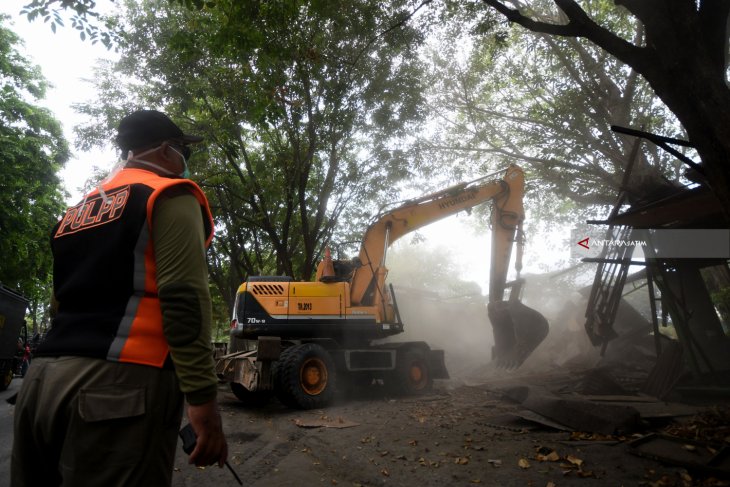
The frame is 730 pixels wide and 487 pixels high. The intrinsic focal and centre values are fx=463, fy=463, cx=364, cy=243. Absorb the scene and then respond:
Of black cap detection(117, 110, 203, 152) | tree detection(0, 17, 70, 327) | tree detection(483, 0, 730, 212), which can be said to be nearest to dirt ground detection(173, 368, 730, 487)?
tree detection(483, 0, 730, 212)

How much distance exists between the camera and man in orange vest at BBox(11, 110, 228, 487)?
1.53 meters

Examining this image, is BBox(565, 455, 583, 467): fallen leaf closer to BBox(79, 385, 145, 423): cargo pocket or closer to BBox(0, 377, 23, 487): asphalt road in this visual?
BBox(79, 385, 145, 423): cargo pocket

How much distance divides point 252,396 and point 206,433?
27.2ft

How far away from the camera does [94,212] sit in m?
1.84

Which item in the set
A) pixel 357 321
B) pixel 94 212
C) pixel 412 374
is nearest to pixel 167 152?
pixel 94 212

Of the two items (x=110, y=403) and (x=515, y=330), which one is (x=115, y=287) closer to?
(x=110, y=403)

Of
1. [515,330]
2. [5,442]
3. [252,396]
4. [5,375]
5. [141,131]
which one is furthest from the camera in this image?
[5,375]

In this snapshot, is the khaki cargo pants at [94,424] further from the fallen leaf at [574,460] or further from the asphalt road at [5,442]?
the fallen leaf at [574,460]

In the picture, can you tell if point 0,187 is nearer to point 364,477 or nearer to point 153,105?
point 153,105

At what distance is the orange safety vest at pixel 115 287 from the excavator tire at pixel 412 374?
9.39 metres

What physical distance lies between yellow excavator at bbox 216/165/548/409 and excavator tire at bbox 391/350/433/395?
23 millimetres

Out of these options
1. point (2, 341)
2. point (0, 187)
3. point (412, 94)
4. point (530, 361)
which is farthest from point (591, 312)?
point (0, 187)

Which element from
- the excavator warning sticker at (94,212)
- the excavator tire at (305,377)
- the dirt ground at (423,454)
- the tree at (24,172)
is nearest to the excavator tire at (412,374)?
the excavator tire at (305,377)

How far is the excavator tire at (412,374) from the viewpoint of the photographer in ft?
34.6
